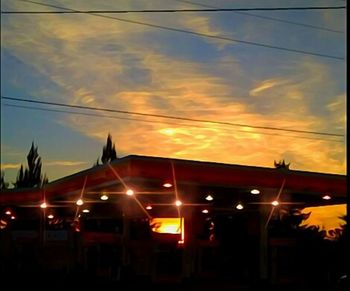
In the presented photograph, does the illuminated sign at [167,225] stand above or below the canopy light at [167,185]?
below

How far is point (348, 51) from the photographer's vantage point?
10453 mm

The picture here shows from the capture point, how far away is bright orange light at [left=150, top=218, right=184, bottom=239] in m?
27.3

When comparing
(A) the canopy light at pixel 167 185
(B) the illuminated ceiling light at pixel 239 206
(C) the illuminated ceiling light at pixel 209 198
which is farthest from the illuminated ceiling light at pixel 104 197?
(B) the illuminated ceiling light at pixel 239 206

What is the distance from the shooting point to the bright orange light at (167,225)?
2728 centimetres

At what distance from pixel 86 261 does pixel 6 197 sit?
22.4 feet

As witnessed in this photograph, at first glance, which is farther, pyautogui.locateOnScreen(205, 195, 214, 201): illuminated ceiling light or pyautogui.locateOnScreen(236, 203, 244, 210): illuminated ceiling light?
pyautogui.locateOnScreen(236, 203, 244, 210): illuminated ceiling light

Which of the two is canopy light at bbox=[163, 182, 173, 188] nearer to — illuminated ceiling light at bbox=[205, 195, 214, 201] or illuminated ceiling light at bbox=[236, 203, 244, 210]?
illuminated ceiling light at bbox=[205, 195, 214, 201]

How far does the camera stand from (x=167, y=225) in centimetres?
2755

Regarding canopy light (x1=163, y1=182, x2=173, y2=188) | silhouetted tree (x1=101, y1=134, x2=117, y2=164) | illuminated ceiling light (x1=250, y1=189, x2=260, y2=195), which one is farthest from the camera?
silhouetted tree (x1=101, y1=134, x2=117, y2=164)

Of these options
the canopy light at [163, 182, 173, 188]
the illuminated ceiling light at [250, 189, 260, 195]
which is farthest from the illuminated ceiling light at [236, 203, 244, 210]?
the canopy light at [163, 182, 173, 188]

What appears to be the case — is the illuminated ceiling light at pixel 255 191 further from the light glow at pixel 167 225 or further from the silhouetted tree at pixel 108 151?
the silhouetted tree at pixel 108 151

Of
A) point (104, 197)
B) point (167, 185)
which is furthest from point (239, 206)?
point (167, 185)

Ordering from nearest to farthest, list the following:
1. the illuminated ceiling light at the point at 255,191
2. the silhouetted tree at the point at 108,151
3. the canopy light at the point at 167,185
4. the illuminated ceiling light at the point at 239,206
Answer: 1. the canopy light at the point at 167,185
2. the illuminated ceiling light at the point at 255,191
3. the silhouetted tree at the point at 108,151
4. the illuminated ceiling light at the point at 239,206

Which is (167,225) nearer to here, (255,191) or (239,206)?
(239,206)
